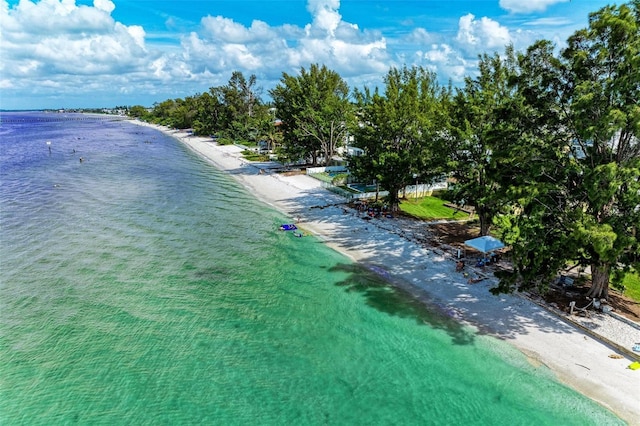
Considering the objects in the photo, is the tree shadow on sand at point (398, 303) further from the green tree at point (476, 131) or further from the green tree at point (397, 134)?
the green tree at point (397, 134)

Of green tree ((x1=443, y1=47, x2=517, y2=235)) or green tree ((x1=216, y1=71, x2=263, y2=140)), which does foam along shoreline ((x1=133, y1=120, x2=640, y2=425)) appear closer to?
green tree ((x1=443, y1=47, x2=517, y2=235))

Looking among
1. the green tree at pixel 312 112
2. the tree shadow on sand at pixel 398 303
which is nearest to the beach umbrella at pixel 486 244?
the tree shadow on sand at pixel 398 303

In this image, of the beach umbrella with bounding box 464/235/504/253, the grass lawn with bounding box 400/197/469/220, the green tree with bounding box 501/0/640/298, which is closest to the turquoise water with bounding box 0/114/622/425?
the green tree with bounding box 501/0/640/298

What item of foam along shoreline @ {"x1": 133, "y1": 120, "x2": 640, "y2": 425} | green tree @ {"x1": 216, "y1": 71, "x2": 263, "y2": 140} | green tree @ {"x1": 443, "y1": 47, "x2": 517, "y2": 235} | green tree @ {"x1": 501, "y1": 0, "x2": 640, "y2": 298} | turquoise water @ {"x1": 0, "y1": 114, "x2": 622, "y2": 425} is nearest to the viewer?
turquoise water @ {"x1": 0, "y1": 114, "x2": 622, "y2": 425}

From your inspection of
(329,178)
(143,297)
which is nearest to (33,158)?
(329,178)

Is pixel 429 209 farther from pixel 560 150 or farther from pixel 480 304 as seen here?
pixel 560 150
